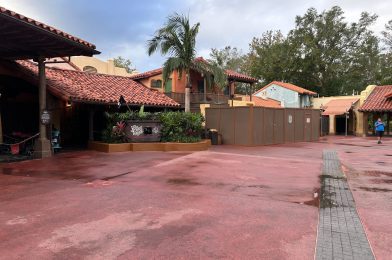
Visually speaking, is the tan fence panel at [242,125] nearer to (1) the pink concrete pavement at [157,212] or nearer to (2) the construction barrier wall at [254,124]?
(2) the construction barrier wall at [254,124]

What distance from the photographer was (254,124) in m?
18.8

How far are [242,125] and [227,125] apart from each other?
0.92 meters

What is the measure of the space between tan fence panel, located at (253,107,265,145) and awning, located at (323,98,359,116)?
17.5m

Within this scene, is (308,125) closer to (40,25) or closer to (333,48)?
(40,25)

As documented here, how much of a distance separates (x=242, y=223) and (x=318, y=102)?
122 feet

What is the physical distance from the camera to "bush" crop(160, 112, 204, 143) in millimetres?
16141

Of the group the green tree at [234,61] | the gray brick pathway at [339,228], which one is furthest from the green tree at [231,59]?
the gray brick pathway at [339,228]

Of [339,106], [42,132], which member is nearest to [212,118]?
[42,132]

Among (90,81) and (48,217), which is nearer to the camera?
(48,217)

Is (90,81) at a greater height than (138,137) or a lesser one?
greater

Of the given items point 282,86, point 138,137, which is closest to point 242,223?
point 138,137

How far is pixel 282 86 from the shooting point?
38.0 m

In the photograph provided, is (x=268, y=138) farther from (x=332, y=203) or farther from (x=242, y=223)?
(x=242, y=223)

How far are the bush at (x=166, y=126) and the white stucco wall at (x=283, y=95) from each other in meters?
23.3
